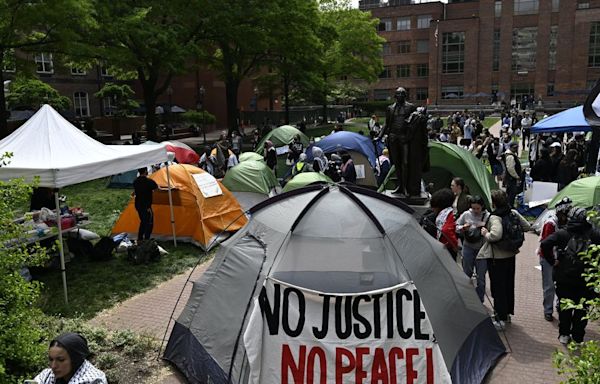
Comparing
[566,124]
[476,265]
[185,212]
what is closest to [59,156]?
[185,212]

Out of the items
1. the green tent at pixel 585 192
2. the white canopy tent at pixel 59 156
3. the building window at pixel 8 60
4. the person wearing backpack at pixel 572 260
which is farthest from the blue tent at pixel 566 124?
the building window at pixel 8 60

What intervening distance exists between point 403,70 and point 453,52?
784 centimetres

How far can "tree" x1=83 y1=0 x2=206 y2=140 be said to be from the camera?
2047cm

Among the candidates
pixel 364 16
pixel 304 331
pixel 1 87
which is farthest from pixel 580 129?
pixel 364 16

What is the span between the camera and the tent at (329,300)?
203 inches

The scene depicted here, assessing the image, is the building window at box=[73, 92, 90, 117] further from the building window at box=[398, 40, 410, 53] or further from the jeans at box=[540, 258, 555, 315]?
the building window at box=[398, 40, 410, 53]

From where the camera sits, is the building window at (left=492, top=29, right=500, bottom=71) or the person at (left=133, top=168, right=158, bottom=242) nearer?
the person at (left=133, top=168, right=158, bottom=242)

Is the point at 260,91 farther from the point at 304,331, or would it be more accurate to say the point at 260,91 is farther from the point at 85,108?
the point at 304,331

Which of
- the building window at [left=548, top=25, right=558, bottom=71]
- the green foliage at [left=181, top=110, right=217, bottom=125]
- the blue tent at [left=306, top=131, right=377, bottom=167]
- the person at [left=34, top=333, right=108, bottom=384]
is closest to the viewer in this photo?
the person at [left=34, top=333, right=108, bottom=384]

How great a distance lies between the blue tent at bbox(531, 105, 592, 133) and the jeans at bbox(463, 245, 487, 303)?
395 inches

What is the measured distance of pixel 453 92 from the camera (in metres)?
69.8

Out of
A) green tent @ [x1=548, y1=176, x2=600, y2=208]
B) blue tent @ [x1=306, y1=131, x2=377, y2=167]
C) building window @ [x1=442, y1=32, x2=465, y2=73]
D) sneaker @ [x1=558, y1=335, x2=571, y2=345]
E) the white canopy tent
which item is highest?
building window @ [x1=442, y1=32, x2=465, y2=73]

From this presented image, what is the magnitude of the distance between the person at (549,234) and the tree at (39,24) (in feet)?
52.8

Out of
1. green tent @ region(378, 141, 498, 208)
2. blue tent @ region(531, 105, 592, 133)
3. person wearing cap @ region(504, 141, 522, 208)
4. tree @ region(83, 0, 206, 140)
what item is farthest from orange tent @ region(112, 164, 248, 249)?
blue tent @ region(531, 105, 592, 133)
